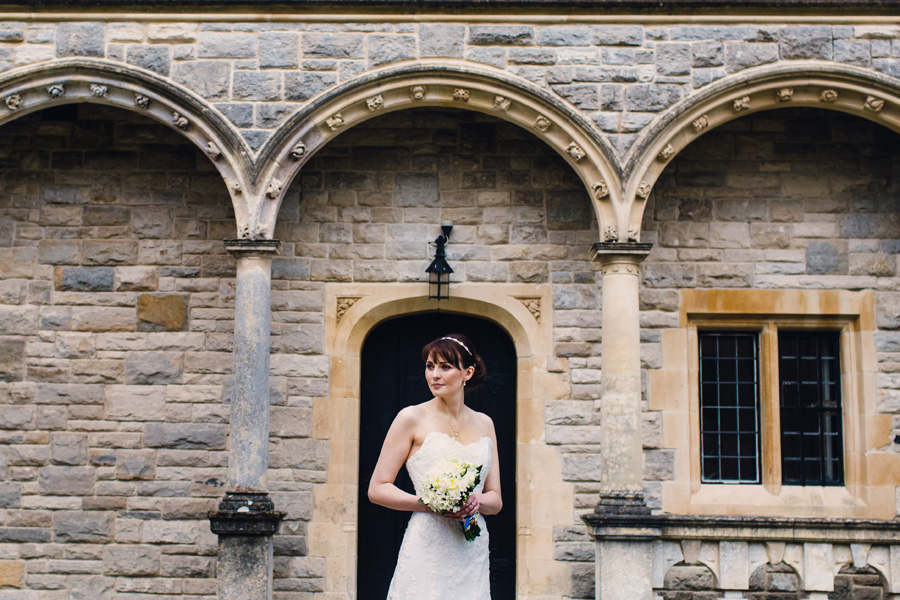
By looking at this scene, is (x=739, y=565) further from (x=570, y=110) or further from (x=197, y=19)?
(x=197, y=19)

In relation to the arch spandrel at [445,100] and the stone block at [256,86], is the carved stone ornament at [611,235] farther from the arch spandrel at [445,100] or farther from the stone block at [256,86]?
the stone block at [256,86]

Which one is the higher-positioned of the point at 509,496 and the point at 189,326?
the point at 189,326

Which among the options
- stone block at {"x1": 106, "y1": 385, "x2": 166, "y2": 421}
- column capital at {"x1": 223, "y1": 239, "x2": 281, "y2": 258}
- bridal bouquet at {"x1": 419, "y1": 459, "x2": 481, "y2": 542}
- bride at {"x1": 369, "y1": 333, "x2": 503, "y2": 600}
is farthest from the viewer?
stone block at {"x1": 106, "y1": 385, "x2": 166, "y2": 421}

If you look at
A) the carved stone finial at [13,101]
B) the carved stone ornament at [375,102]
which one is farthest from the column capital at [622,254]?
the carved stone finial at [13,101]

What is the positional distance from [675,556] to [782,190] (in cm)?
Answer: 322

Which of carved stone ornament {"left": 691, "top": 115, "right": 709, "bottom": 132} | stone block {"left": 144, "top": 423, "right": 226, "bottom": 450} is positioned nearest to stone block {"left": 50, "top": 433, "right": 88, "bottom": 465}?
stone block {"left": 144, "top": 423, "right": 226, "bottom": 450}

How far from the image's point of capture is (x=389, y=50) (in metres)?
6.71

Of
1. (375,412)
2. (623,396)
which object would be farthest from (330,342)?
(623,396)

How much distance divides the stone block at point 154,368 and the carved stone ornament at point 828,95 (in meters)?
5.35

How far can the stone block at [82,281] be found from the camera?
25.3 feet

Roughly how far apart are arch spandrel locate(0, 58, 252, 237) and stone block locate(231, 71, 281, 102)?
0.75 ft

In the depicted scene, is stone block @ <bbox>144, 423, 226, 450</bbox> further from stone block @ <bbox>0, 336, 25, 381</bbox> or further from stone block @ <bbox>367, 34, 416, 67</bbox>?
stone block @ <bbox>367, 34, 416, 67</bbox>

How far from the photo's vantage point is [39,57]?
263 inches

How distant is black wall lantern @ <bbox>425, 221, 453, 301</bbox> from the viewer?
25.0 ft
